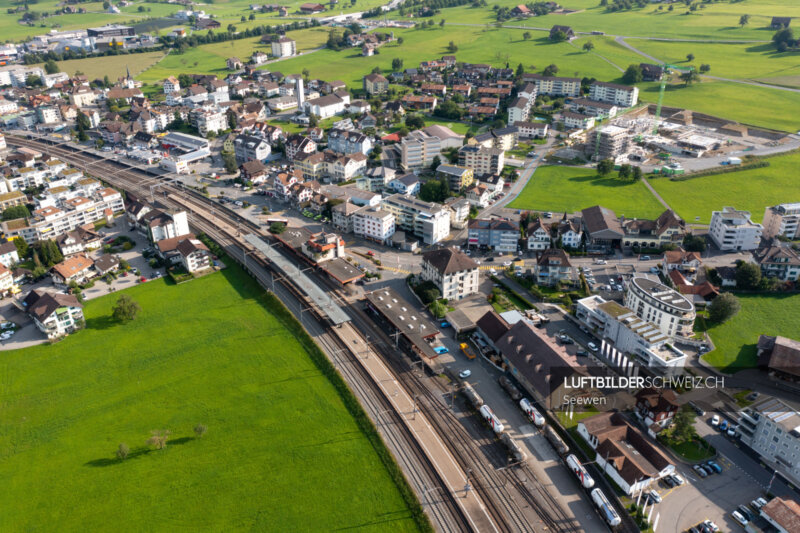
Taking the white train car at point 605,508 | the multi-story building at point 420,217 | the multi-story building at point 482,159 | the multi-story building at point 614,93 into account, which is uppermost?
the multi-story building at point 614,93

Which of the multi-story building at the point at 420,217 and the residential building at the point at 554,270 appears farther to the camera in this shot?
the multi-story building at the point at 420,217

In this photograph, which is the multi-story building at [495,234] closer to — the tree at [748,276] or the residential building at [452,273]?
the residential building at [452,273]

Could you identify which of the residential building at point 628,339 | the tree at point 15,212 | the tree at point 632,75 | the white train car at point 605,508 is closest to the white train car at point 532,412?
the white train car at point 605,508

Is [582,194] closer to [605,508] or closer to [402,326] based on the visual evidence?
[402,326]

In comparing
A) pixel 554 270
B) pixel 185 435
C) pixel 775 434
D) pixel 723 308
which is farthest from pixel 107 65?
pixel 775 434

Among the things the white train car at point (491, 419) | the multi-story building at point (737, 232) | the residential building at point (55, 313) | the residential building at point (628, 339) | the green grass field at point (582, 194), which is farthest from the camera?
the green grass field at point (582, 194)
